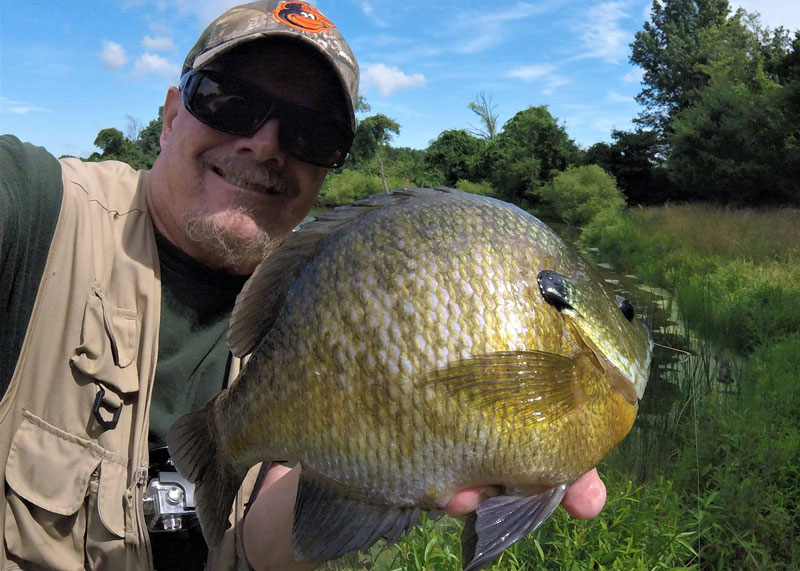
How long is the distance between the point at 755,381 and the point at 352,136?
525cm

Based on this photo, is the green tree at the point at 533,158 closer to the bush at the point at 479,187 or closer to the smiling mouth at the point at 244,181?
the bush at the point at 479,187

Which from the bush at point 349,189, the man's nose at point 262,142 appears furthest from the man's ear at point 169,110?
the bush at point 349,189

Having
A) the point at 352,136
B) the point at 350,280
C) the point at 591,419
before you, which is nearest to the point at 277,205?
the point at 352,136

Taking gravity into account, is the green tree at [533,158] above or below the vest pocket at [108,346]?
above

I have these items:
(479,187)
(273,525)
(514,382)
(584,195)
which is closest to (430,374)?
(514,382)

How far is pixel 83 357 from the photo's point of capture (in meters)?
1.83

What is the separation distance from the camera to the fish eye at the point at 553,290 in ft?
4.49

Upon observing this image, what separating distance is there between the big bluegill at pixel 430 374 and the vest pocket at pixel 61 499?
0.66 metres

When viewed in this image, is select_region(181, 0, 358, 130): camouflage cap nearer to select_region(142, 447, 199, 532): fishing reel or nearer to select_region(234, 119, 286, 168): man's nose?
select_region(234, 119, 286, 168): man's nose

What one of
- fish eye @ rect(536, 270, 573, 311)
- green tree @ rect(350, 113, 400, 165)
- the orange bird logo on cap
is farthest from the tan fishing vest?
green tree @ rect(350, 113, 400, 165)

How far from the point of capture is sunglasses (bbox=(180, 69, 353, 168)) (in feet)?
6.95

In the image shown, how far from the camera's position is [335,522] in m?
1.42

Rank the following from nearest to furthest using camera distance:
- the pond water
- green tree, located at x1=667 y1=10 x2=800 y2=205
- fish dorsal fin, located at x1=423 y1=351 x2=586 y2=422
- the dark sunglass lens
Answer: fish dorsal fin, located at x1=423 y1=351 x2=586 y2=422 → the dark sunglass lens → the pond water → green tree, located at x1=667 y1=10 x2=800 y2=205

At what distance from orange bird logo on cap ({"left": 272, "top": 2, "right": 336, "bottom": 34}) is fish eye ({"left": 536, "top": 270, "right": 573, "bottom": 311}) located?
142 cm
